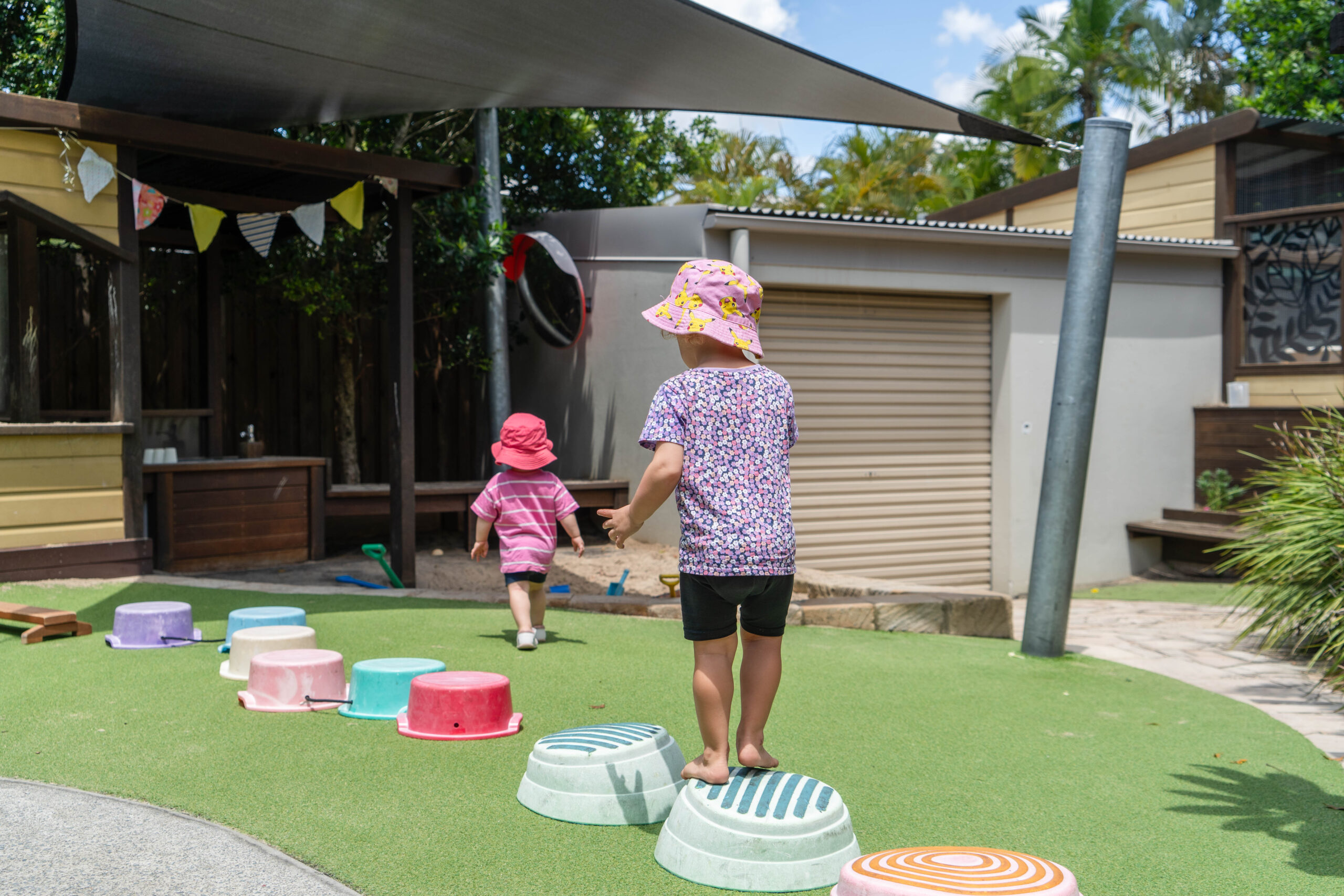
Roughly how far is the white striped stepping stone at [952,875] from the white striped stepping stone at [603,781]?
0.74 m

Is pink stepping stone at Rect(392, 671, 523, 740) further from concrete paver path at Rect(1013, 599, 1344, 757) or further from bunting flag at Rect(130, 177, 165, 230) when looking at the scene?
bunting flag at Rect(130, 177, 165, 230)

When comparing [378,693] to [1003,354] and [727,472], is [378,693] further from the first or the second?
[1003,354]

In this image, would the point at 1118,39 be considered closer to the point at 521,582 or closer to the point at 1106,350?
the point at 1106,350

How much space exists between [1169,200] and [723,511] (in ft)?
38.3

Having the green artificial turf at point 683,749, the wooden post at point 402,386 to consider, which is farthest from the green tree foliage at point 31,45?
the green artificial turf at point 683,749

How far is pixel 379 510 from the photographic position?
9352 millimetres

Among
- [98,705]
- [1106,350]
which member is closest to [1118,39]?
[1106,350]

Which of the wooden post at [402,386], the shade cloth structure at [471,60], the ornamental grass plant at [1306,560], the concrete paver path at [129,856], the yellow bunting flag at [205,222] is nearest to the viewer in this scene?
the concrete paver path at [129,856]

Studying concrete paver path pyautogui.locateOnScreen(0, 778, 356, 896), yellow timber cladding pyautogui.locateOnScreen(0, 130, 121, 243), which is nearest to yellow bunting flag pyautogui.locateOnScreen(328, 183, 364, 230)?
yellow timber cladding pyautogui.locateOnScreen(0, 130, 121, 243)

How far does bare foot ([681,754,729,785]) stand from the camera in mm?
2830

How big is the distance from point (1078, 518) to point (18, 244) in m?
6.77

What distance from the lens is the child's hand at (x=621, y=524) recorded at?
9.09ft

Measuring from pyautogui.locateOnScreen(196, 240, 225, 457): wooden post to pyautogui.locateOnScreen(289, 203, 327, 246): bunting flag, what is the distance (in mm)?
2227

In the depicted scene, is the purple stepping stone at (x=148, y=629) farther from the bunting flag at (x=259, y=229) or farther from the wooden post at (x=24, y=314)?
the bunting flag at (x=259, y=229)
